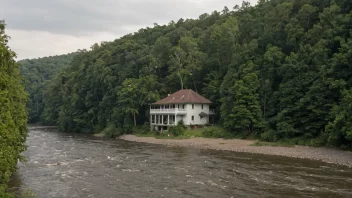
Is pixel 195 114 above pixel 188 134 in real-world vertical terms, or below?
above

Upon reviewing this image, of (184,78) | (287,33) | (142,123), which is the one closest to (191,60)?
(184,78)

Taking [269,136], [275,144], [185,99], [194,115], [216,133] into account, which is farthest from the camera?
[194,115]

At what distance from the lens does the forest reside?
43469 mm

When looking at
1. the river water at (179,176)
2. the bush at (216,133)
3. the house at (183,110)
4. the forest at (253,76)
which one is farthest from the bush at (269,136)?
the house at (183,110)

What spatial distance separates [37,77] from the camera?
16388 centimetres

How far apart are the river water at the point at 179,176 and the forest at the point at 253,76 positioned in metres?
9.81

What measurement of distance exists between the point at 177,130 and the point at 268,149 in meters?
19.5

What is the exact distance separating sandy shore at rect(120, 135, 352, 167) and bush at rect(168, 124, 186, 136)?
3.08 metres

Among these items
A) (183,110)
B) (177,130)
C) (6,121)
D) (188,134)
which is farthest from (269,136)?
(6,121)

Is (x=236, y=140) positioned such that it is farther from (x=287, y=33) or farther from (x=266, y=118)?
(x=287, y=33)

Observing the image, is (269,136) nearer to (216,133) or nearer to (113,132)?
(216,133)

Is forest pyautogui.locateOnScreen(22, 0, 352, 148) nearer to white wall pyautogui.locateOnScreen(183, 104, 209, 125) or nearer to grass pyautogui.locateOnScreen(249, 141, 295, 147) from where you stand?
grass pyautogui.locateOnScreen(249, 141, 295, 147)

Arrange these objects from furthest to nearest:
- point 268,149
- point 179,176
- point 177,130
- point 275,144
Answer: point 177,130
point 275,144
point 268,149
point 179,176

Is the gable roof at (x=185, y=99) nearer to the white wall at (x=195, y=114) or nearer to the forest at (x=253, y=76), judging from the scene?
the white wall at (x=195, y=114)
